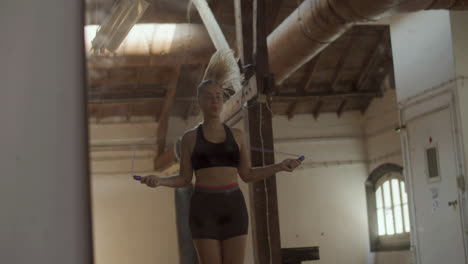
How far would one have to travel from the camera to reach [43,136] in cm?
79

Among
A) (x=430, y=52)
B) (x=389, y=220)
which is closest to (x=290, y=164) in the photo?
(x=430, y=52)

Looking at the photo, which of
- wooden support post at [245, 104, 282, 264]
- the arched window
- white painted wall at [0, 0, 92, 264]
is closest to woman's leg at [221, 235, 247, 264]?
white painted wall at [0, 0, 92, 264]

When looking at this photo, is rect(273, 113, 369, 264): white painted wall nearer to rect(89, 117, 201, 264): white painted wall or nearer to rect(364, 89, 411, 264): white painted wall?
rect(364, 89, 411, 264): white painted wall

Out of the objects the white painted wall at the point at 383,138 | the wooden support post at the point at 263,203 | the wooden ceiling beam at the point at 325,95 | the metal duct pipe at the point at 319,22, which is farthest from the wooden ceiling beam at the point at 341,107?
the wooden support post at the point at 263,203

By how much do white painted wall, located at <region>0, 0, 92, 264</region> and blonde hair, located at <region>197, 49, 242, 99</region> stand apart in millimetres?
779

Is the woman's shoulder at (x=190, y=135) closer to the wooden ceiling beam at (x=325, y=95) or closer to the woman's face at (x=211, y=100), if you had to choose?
the woman's face at (x=211, y=100)

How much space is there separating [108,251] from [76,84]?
296 mm

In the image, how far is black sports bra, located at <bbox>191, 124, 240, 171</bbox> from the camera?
5.07 feet

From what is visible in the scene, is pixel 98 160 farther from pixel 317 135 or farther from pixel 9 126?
pixel 317 135

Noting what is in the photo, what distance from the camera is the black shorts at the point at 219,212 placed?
5.04 feet

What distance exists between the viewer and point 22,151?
2.58 feet

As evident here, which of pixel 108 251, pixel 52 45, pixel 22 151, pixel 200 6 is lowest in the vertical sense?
pixel 108 251

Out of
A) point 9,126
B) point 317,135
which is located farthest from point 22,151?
point 317,135

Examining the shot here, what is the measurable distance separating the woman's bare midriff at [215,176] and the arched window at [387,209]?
5.23 m
